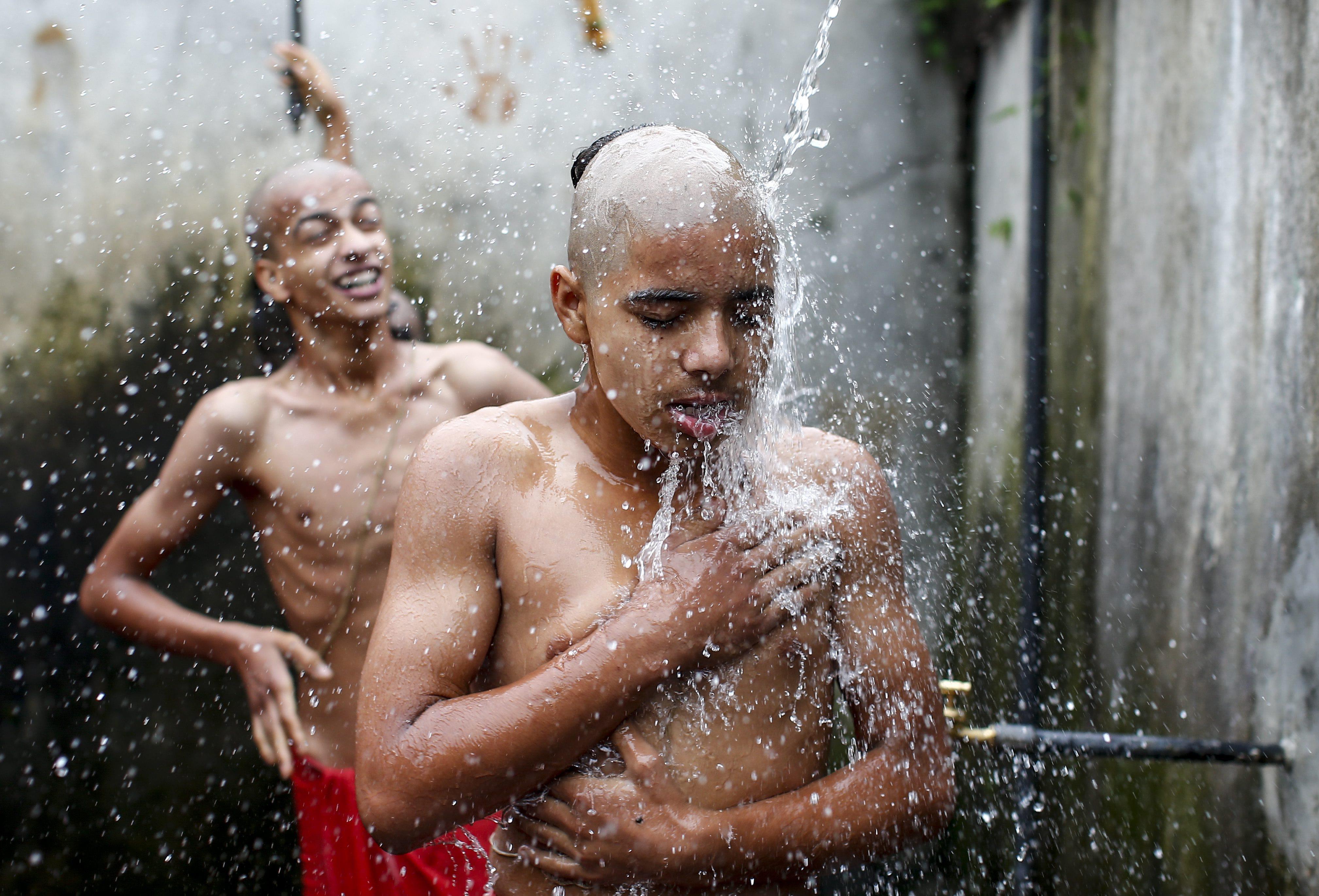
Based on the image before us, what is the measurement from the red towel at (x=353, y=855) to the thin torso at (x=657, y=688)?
920 millimetres

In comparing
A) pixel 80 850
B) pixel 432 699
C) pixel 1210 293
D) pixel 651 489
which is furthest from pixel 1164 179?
pixel 80 850

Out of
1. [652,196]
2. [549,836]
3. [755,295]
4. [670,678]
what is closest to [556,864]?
[549,836]

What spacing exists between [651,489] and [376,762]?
0.62m

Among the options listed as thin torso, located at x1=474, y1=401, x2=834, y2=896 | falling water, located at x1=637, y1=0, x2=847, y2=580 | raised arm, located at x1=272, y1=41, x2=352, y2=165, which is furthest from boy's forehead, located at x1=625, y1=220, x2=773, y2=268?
raised arm, located at x1=272, y1=41, x2=352, y2=165

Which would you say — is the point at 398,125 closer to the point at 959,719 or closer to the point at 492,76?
the point at 492,76

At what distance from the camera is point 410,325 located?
12.9 ft

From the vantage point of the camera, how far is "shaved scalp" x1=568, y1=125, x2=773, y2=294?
63.7 inches

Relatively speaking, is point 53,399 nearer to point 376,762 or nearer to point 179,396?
point 179,396

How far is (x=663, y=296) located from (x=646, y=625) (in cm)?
50

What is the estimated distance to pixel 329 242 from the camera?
3160 mm

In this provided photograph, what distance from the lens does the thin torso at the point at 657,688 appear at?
1724 mm

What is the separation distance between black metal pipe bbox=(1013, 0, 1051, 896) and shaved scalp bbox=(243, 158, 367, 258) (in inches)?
89.2

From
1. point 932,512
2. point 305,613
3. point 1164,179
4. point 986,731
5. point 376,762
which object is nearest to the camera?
point 376,762

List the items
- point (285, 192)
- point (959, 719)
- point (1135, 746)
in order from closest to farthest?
point (959, 719)
point (1135, 746)
point (285, 192)
